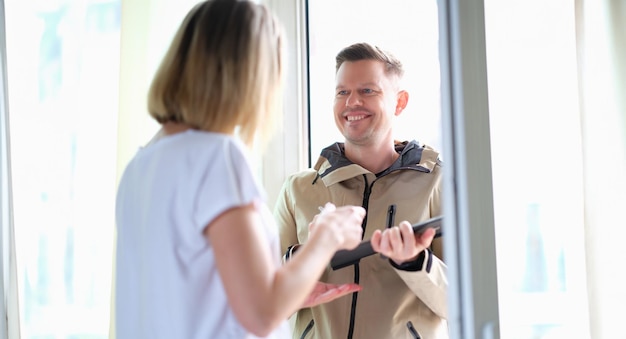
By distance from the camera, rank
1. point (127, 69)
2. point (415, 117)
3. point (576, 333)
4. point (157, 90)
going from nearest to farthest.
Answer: point (157, 90)
point (576, 333)
point (127, 69)
point (415, 117)

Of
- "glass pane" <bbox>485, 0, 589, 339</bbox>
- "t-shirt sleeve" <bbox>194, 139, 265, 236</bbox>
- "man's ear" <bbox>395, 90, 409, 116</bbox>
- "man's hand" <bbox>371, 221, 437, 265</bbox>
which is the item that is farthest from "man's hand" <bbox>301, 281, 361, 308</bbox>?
"man's ear" <bbox>395, 90, 409, 116</bbox>

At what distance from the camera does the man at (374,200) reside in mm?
1794

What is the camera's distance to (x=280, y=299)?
990 millimetres

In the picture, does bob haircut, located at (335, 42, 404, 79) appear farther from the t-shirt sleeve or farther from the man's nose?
the t-shirt sleeve

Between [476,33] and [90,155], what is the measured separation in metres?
1.35

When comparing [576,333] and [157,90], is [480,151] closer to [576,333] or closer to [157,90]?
[157,90]

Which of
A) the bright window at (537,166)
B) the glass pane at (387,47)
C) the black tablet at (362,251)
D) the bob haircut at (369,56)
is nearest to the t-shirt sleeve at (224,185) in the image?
the black tablet at (362,251)

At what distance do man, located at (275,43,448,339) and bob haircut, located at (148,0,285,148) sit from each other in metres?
0.72

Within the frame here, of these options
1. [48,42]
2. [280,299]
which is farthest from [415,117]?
[280,299]

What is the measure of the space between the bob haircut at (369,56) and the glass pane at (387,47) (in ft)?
0.20

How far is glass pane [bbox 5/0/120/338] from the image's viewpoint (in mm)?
2002

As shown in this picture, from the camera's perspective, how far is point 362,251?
61.4 inches

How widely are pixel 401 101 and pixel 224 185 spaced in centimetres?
122

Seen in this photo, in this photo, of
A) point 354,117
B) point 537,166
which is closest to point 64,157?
point 354,117
